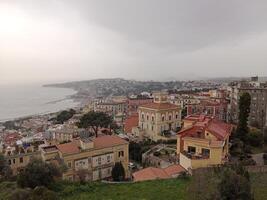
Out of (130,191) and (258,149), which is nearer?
(130,191)

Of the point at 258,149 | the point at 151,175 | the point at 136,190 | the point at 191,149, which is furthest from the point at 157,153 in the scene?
the point at 136,190

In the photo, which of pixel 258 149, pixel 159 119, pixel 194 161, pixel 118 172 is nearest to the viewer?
pixel 194 161

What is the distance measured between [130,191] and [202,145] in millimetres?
9192

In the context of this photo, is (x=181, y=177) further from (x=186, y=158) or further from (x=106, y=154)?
(x=106, y=154)

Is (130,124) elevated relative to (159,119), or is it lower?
lower

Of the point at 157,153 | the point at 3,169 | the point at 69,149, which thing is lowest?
the point at 157,153

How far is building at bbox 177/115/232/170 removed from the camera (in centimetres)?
2130

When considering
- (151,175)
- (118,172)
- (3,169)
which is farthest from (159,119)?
(151,175)

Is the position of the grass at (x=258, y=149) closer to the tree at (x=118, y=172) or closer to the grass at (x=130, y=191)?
the tree at (x=118, y=172)

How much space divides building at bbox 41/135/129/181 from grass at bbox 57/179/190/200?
6.39 metres

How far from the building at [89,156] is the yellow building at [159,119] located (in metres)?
14.9

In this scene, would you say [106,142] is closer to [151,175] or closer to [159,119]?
[151,175]

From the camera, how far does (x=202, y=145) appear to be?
23.1m

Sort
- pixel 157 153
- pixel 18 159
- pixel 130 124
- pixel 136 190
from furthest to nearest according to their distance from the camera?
1. pixel 130 124
2. pixel 157 153
3. pixel 18 159
4. pixel 136 190
